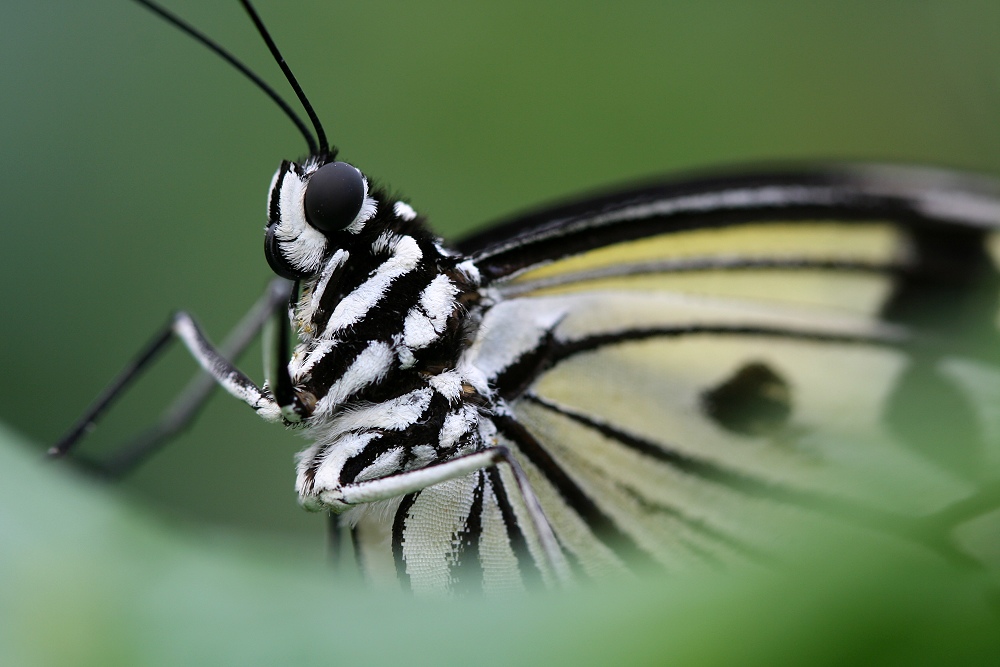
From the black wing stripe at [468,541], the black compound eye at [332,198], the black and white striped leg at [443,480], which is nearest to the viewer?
the black and white striped leg at [443,480]

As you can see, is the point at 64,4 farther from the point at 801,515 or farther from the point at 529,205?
the point at 801,515

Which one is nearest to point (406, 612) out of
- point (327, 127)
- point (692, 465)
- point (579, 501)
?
point (579, 501)

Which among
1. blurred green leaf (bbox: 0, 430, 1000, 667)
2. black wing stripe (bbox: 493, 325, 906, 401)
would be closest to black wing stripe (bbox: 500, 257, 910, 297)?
black wing stripe (bbox: 493, 325, 906, 401)

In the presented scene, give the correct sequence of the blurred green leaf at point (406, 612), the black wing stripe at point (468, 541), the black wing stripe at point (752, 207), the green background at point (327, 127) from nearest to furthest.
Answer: the blurred green leaf at point (406, 612) → the black wing stripe at point (468, 541) → the black wing stripe at point (752, 207) → the green background at point (327, 127)

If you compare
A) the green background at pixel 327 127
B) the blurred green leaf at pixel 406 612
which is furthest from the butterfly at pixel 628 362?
the green background at pixel 327 127

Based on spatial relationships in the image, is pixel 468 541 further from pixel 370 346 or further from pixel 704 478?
pixel 704 478

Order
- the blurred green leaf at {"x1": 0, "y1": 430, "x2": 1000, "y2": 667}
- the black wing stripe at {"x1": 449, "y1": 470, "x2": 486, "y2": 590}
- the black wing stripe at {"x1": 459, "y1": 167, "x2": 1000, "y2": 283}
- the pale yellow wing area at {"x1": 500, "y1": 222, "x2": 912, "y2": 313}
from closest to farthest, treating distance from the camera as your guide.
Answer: the blurred green leaf at {"x1": 0, "y1": 430, "x2": 1000, "y2": 667}, the black wing stripe at {"x1": 449, "y1": 470, "x2": 486, "y2": 590}, the black wing stripe at {"x1": 459, "y1": 167, "x2": 1000, "y2": 283}, the pale yellow wing area at {"x1": 500, "y1": 222, "x2": 912, "y2": 313}

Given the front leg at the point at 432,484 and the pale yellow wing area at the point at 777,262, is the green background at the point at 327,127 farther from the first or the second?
the pale yellow wing area at the point at 777,262

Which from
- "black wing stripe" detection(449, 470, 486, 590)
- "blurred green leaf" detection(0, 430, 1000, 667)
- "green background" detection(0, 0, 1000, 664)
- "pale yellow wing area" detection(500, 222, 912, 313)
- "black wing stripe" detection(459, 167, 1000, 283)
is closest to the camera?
"blurred green leaf" detection(0, 430, 1000, 667)

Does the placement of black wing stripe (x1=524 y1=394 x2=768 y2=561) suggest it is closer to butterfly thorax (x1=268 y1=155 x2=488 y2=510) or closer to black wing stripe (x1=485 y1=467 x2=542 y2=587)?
black wing stripe (x1=485 y1=467 x2=542 y2=587)
